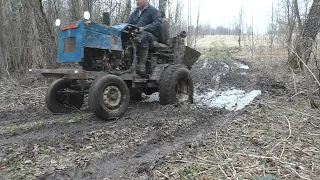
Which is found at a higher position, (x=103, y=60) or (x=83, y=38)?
(x=83, y=38)

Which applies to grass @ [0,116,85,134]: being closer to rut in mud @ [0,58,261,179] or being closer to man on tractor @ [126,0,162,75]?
rut in mud @ [0,58,261,179]

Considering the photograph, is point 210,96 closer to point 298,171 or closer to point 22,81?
point 298,171

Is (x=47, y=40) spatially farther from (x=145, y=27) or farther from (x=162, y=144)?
(x=162, y=144)

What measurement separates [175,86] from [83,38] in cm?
211

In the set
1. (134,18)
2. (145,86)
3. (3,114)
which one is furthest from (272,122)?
(3,114)

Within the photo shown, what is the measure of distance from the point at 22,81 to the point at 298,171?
8.33 metres

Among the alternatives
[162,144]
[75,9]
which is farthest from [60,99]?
[75,9]

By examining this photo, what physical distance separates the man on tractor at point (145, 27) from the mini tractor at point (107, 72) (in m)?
0.14

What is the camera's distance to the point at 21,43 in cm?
1219

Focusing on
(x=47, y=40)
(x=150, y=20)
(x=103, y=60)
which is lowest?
(x=103, y=60)

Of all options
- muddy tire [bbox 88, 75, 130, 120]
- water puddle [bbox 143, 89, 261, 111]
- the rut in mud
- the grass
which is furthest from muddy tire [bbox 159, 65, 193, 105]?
the grass

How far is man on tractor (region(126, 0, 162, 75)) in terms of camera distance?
6238mm

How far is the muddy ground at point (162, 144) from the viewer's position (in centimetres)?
309

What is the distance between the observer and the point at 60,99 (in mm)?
5855
